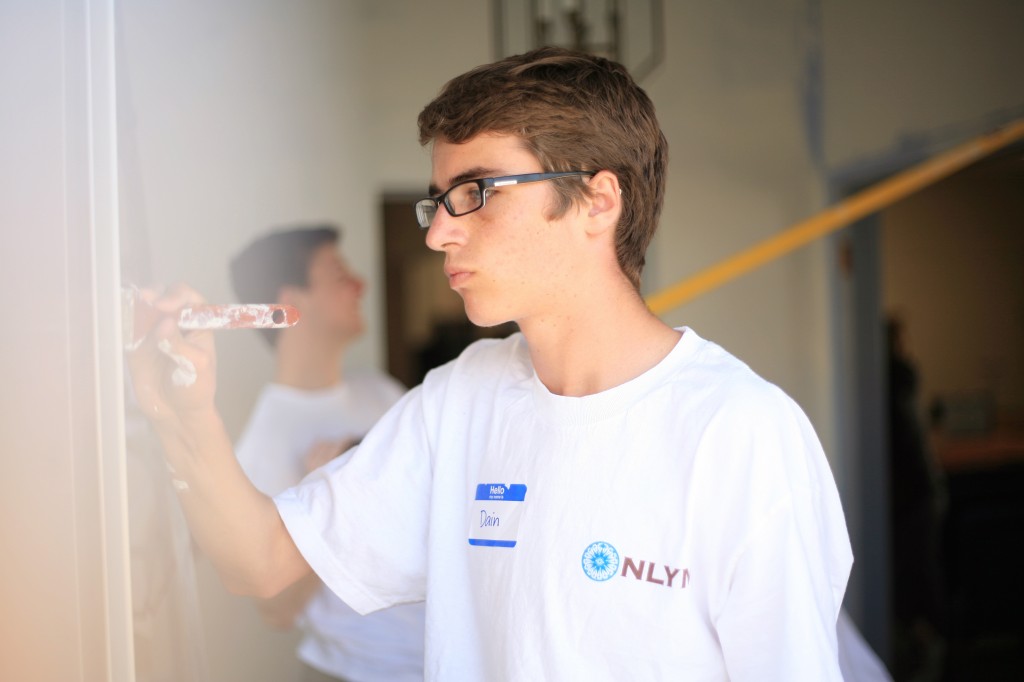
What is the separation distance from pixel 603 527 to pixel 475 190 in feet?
1.39

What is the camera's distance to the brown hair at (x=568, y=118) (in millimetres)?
1107

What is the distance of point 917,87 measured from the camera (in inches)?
127

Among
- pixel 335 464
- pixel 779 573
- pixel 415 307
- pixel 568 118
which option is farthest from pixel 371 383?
pixel 415 307

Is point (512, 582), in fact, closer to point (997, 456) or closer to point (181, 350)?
point (181, 350)

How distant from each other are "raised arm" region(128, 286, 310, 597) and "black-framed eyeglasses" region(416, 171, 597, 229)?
313 mm

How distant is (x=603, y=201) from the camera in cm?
115

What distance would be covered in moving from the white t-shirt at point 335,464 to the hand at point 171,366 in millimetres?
245

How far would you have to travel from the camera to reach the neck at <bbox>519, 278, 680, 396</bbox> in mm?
1097

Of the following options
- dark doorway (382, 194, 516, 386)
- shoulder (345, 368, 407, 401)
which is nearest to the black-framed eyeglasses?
shoulder (345, 368, 407, 401)

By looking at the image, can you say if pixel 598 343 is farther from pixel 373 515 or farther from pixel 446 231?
pixel 373 515

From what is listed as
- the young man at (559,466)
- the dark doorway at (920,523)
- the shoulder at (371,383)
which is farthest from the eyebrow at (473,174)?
the dark doorway at (920,523)

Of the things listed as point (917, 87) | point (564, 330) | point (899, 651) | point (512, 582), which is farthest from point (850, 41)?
point (512, 582)

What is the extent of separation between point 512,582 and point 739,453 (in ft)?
1.00

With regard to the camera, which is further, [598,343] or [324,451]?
[324,451]
